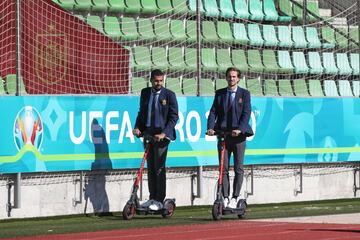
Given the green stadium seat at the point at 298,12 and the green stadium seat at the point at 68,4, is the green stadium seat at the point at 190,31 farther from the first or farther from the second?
the green stadium seat at the point at 298,12

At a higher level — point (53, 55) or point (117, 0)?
point (117, 0)

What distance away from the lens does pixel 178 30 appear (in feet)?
63.7

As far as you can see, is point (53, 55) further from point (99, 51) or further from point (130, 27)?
point (130, 27)

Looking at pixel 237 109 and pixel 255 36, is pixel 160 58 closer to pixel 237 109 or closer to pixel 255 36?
pixel 255 36

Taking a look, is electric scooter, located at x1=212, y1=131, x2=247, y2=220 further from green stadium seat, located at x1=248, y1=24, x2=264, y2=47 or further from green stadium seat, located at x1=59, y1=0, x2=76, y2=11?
green stadium seat, located at x1=59, y1=0, x2=76, y2=11

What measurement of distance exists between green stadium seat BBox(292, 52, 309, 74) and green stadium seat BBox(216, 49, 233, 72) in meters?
1.36

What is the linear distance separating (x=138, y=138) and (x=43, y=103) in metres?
1.70

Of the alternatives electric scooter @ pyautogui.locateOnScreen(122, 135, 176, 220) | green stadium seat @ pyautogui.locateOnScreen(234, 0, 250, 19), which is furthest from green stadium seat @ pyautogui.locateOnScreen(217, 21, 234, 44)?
electric scooter @ pyautogui.locateOnScreen(122, 135, 176, 220)

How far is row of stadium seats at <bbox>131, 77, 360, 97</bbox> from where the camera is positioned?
1803cm

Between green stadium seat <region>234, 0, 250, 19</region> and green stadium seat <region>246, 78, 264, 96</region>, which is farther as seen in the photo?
green stadium seat <region>234, 0, 250, 19</region>

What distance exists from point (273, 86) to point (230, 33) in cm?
264

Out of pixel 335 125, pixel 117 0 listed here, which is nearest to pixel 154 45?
pixel 117 0

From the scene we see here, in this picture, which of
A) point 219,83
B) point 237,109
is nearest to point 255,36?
point 219,83

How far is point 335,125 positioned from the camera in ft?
59.4
